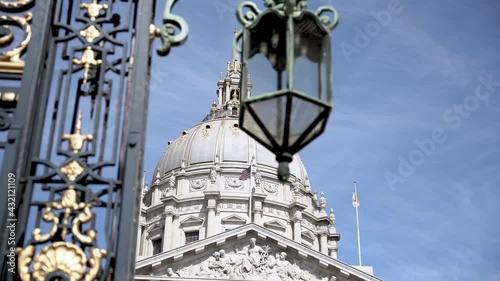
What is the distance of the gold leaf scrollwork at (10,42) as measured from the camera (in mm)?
4699

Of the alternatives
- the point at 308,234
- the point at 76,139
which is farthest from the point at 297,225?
the point at 76,139

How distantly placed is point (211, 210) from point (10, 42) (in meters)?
51.6

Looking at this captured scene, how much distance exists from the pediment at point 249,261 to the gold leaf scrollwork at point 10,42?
3138cm

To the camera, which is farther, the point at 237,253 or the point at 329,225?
the point at 329,225

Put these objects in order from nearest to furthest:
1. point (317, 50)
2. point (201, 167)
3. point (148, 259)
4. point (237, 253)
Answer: point (317, 50) → point (148, 259) → point (237, 253) → point (201, 167)

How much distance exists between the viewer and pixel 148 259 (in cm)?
3512

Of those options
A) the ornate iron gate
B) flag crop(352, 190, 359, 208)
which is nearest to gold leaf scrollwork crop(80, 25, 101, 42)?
the ornate iron gate

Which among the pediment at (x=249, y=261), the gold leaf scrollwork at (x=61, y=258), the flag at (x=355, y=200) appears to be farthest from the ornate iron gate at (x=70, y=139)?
the flag at (x=355, y=200)

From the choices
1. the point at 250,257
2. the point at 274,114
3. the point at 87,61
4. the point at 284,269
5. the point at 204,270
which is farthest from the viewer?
the point at 250,257

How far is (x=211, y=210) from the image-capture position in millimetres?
56000

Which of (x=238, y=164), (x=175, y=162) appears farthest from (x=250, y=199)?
(x=175, y=162)

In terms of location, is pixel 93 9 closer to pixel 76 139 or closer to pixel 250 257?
pixel 76 139

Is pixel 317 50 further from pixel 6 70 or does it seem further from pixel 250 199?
pixel 250 199

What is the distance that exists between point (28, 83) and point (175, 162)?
196ft
